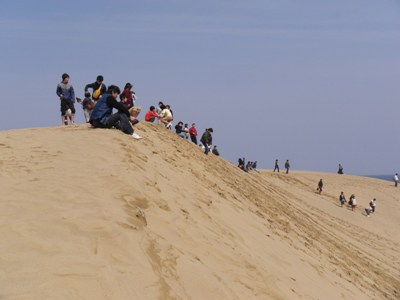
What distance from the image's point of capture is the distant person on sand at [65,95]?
15.4 metres

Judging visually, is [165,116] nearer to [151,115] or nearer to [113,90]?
[151,115]

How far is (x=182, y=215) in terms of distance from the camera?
29.1 ft

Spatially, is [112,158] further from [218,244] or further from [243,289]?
[243,289]

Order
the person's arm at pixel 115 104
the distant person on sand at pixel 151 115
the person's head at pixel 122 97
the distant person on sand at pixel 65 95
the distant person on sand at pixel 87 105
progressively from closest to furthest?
the person's arm at pixel 115 104 → the person's head at pixel 122 97 → the distant person on sand at pixel 65 95 → the distant person on sand at pixel 87 105 → the distant person on sand at pixel 151 115

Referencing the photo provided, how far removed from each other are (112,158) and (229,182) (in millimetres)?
5701

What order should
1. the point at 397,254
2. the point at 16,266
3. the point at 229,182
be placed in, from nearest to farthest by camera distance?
the point at 16,266
the point at 229,182
the point at 397,254

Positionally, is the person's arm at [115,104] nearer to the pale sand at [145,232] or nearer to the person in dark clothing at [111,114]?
the person in dark clothing at [111,114]

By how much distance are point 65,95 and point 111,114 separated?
2.59 m

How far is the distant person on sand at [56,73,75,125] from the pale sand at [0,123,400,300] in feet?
4.82

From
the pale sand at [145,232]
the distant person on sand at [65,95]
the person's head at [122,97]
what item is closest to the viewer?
the pale sand at [145,232]

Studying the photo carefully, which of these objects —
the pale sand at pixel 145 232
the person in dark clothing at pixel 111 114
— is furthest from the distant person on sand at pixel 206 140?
the person in dark clothing at pixel 111 114

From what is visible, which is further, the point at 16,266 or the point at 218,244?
the point at 218,244

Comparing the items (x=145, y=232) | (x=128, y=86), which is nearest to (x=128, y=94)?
(x=128, y=86)

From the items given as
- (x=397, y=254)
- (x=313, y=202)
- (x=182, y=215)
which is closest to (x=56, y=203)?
(x=182, y=215)
